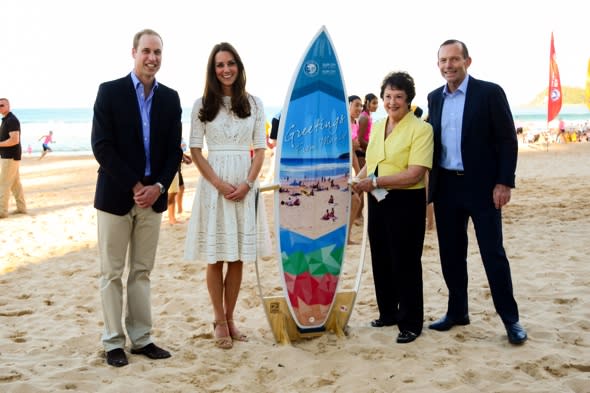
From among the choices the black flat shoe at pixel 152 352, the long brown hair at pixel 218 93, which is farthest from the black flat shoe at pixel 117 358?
the long brown hair at pixel 218 93

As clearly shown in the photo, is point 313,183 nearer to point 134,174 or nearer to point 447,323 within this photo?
point 134,174

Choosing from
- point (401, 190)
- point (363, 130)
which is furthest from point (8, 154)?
point (401, 190)

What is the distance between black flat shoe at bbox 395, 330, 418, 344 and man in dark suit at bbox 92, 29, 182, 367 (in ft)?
4.53

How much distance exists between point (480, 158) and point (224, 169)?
4.94 ft

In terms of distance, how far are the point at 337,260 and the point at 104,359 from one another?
1.51 metres

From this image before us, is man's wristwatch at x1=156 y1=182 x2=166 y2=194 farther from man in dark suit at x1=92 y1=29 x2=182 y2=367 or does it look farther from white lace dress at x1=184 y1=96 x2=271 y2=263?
white lace dress at x1=184 y1=96 x2=271 y2=263

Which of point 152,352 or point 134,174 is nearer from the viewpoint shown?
point 134,174

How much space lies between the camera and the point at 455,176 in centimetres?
350

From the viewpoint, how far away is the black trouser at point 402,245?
3463 mm

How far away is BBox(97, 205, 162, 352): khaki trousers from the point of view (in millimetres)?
3162

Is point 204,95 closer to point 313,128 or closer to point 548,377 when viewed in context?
point 313,128

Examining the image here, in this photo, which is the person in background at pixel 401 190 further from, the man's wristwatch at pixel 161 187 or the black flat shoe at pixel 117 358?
the black flat shoe at pixel 117 358

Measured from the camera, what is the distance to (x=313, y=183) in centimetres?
360

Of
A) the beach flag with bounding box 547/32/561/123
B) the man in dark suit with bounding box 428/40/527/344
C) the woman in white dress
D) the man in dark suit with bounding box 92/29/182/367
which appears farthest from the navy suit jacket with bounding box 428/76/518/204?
the beach flag with bounding box 547/32/561/123
